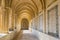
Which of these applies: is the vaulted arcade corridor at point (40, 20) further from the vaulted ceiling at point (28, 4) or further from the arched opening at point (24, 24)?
the arched opening at point (24, 24)

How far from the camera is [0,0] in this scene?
1007 cm

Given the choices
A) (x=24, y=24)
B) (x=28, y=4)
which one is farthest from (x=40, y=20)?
(x=24, y=24)

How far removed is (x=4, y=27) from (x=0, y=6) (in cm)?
179

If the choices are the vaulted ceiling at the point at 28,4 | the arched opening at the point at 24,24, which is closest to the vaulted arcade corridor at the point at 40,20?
the vaulted ceiling at the point at 28,4

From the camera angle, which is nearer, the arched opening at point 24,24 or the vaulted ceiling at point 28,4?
the vaulted ceiling at point 28,4

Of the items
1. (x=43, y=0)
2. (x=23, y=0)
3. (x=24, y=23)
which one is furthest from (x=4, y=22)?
(x=24, y=23)

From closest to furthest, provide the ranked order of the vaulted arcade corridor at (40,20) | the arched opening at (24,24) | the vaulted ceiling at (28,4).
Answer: the vaulted arcade corridor at (40,20)
the vaulted ceiling at (28,4)
the arched opening at (24,24)

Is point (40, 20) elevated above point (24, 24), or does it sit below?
above

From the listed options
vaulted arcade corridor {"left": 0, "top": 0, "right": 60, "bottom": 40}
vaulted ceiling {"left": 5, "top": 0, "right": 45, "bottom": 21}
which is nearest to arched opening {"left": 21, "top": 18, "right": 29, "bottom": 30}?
vaulted ceiling {"left": 5, "top": 0, "right": 45, "bottom": 21}

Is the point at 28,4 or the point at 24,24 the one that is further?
the point at 24,24

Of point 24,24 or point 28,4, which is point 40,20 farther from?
point 24,24

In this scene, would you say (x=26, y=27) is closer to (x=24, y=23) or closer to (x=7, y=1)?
(x=24, y=23)

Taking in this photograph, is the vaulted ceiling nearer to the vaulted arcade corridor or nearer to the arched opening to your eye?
the vaulted arcade corridor

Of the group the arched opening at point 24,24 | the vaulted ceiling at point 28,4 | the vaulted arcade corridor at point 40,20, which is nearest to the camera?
the vaulted arcade corridor at point 40,20
